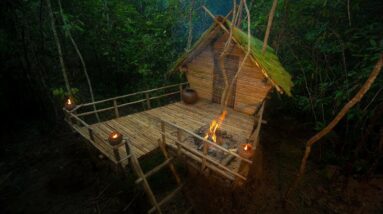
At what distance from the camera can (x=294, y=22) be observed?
11.4 metres

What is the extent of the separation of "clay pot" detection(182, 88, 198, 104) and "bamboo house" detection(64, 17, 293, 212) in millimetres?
163

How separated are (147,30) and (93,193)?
35.9 feet

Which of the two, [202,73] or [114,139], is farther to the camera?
[202,73]

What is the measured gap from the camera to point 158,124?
9289 mm

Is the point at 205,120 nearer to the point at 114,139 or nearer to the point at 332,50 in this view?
the point at 114,139

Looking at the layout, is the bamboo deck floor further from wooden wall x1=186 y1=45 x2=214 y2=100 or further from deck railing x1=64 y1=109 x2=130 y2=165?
wooden wall x1=186 y1=45 x2=214 y2=100

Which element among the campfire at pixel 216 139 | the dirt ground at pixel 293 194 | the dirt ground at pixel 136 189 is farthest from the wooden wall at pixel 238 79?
the dirt ground at pixel 293 194

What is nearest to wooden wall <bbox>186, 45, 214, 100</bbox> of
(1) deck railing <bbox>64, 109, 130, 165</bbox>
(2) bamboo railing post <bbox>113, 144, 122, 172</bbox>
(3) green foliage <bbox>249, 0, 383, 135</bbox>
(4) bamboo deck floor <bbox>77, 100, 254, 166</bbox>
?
(4) bamboo deck floor <bbox>77, 100, 254, 166</bbox>

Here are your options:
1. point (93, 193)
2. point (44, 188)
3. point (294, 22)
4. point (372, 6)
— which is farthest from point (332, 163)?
point (44, 188)

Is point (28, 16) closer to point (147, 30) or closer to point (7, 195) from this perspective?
point (147, 30)

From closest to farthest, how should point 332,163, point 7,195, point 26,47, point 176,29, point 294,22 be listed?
1. point 7,195
2. point 332,163
3. point 26,47
4. point 294,22
5. point 176,29

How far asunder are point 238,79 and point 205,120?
266 centimetres

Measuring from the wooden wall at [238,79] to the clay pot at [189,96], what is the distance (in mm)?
688

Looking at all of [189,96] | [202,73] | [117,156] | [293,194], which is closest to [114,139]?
[117,156]
